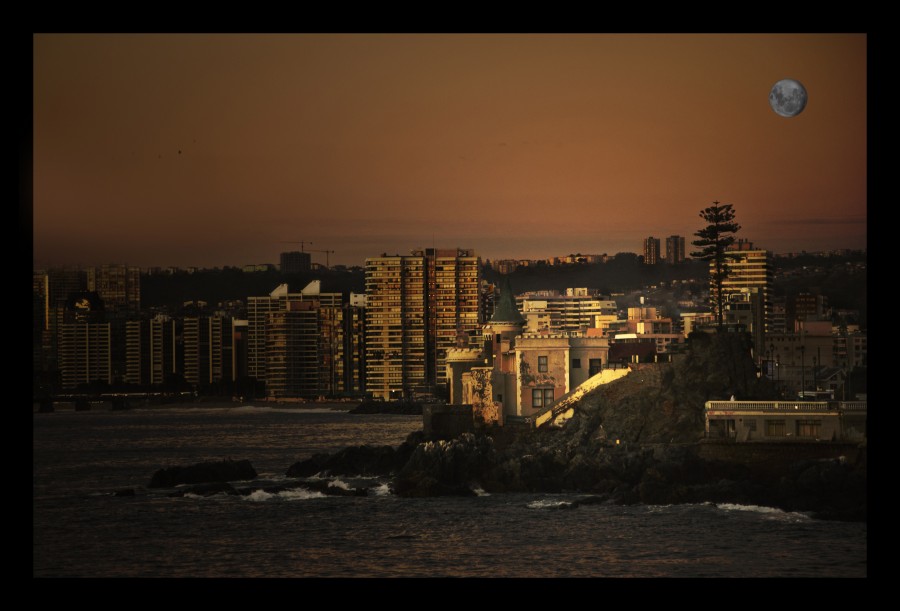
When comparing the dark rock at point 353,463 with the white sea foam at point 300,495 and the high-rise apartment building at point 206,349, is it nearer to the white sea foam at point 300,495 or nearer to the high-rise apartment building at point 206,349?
the white sea foam at point 300,495

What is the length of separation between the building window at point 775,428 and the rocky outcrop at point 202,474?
1769cm

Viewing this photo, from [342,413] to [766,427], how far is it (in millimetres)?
53158

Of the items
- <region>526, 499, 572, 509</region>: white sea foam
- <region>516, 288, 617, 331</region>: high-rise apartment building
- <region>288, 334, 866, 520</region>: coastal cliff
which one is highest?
<region>516, 288, 617, 331</region>: high-rise apartment building

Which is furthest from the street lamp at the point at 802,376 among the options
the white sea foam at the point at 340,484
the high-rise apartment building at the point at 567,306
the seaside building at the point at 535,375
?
the white sea foam at the point at 340,484

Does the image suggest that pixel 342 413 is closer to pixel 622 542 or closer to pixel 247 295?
pixel 247 295

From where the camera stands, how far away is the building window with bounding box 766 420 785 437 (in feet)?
138

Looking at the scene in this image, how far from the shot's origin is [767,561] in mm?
34500

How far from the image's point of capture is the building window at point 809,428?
41.8 metres

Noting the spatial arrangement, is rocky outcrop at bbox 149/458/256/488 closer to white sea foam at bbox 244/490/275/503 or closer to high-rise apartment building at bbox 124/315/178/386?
white sea foam at bbox 244/490/275/503

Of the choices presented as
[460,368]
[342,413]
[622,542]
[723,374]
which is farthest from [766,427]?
[342,413]

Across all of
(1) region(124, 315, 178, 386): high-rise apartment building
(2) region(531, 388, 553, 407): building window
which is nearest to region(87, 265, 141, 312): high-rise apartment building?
(1) region(124, 315, 178, 386): high-rise apartment building

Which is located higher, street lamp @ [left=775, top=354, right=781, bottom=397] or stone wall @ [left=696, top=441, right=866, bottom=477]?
street lamp @ [left=775, top=354, right=781, bottom=397]

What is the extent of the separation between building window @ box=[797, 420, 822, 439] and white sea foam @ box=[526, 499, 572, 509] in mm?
5761

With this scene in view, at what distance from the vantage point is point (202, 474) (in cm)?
5338
